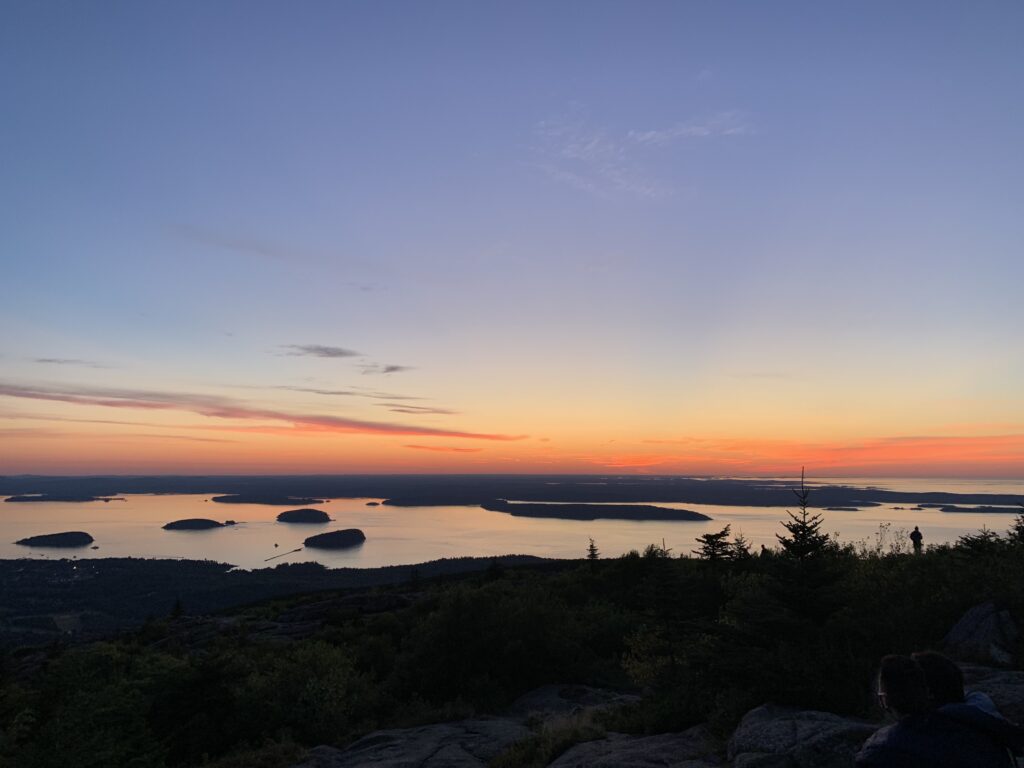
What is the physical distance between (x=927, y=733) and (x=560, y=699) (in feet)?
56.8

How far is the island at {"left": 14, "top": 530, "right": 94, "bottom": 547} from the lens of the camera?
555ft

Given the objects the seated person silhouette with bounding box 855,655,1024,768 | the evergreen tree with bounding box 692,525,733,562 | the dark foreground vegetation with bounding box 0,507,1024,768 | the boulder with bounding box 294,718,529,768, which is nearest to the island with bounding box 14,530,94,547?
the dark foreground vegetation with bounding box 0,507,1024,768

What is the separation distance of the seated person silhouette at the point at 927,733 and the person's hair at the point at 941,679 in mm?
47

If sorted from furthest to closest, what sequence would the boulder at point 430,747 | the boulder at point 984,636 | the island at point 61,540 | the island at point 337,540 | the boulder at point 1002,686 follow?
the island at point 61,540 → the island at point 337,540 → the boulder at point 430,747 → the boulder at point 984,636 → the boulder at point 1002,686

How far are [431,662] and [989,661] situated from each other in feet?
53.0

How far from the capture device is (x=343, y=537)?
551 ft

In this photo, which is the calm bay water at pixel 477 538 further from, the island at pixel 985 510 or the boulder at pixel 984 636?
the boulder at pixel 984 636

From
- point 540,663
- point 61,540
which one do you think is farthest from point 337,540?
point 540,663

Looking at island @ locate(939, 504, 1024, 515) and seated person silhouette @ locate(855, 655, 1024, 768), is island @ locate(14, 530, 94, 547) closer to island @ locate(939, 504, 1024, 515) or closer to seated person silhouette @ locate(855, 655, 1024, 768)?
seated person silhouette @ locate(855, 655, 1024, 768)

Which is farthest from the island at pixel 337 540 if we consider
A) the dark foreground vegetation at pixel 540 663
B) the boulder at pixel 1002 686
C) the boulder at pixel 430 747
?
the boulder at pixel 1002 686

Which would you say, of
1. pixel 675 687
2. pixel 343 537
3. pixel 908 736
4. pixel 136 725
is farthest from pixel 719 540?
pixel 343 537

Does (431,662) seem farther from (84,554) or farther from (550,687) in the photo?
(84,554)

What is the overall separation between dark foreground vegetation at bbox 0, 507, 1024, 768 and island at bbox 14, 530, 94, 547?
558ft

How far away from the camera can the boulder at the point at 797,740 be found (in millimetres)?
A: 8625
